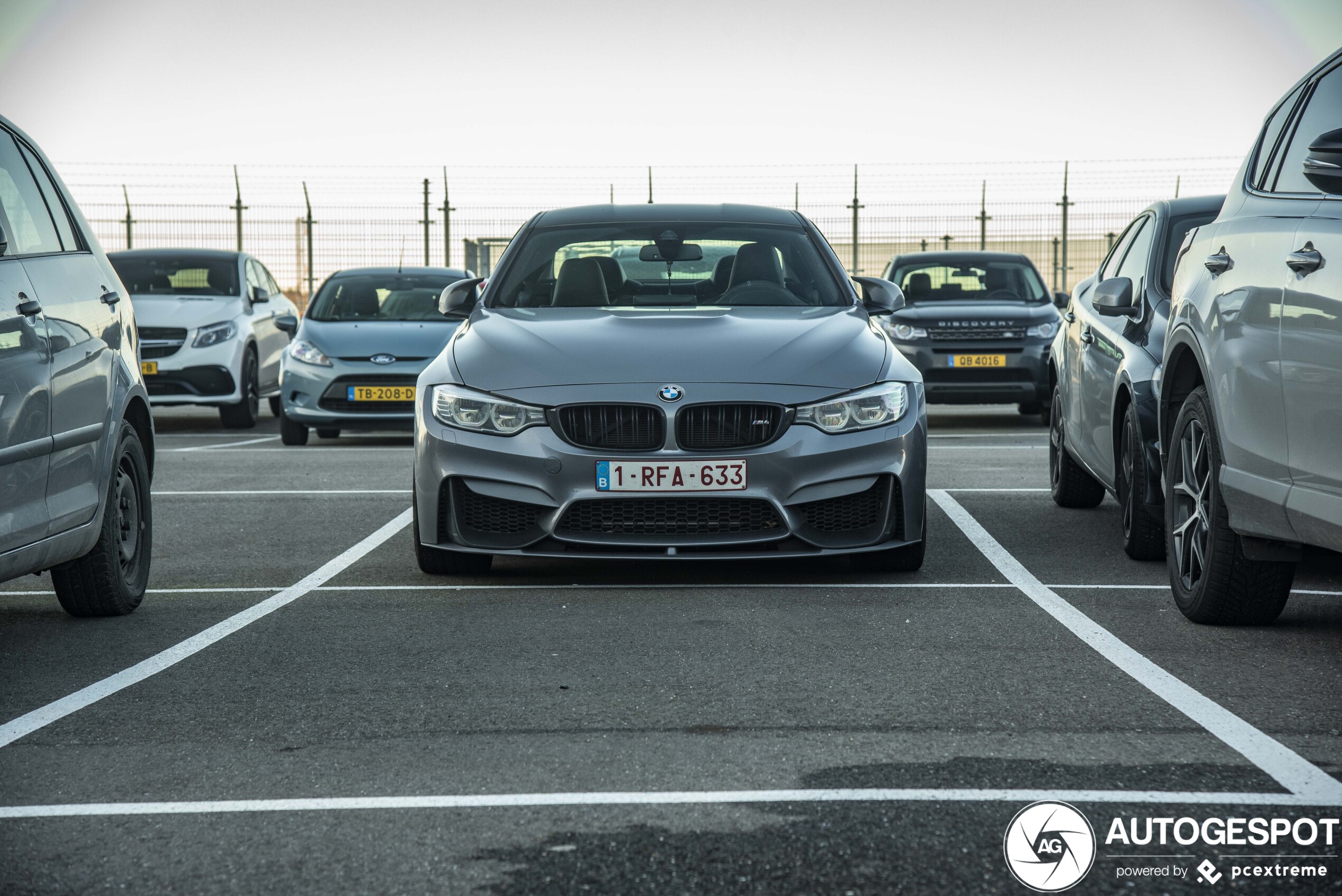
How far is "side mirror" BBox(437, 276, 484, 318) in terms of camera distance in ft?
24.4

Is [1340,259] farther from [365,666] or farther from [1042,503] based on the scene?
[1042,503]

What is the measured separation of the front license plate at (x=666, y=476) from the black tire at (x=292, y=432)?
812 centimetres

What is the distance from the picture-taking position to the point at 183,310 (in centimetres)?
1526

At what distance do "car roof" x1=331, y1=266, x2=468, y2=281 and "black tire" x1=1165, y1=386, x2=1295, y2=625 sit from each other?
396 inches

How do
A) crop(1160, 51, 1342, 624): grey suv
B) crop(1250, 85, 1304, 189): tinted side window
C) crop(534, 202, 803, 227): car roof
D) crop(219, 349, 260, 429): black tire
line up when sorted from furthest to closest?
crop(219, 349, 260, 429): black tire, crop(534, 202, 803, 227): car roof, crop(1250, 85, 1304, 189): tinted side window, crop(1160, 51, 1342, 624): grey suv

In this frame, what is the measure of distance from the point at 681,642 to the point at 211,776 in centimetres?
181

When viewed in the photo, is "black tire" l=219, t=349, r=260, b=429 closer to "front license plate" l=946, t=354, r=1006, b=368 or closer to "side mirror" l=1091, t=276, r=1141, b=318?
"front license plate" l=946, t=354, r=1006, b=368

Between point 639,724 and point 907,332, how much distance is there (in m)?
11.4

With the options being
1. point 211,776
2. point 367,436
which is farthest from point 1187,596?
point 367,436

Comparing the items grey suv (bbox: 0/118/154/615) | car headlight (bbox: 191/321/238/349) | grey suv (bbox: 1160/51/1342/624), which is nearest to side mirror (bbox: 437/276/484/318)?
grey suv (bbox: 0/118/154/615)

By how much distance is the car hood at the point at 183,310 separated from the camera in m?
15.1

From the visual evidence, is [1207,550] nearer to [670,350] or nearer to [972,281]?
[670,350]

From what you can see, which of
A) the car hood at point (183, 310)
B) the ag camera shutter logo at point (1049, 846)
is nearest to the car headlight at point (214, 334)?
the car hood at point (183, 310)

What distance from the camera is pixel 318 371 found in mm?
13250
